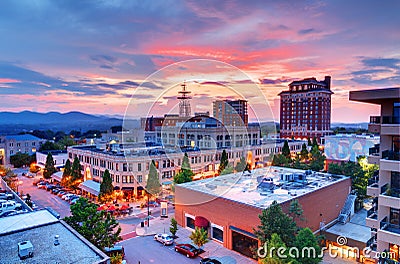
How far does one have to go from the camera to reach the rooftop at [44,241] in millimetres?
9312

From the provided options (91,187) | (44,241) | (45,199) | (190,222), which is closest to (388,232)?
(190,222)

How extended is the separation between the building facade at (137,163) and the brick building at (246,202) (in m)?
9.84

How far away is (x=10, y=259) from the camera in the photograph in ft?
30.4

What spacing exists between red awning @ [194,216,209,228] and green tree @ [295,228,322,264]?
293 inches

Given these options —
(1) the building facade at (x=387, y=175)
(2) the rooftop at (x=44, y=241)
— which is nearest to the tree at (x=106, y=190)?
(2) the rooftop at (x=44, y=241)

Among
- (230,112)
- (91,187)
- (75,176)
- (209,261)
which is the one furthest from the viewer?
(230,112)

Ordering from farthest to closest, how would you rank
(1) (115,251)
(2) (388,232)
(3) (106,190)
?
1. (3) (106,190)
2. (1) (115,251)
3. (2) (388,232)

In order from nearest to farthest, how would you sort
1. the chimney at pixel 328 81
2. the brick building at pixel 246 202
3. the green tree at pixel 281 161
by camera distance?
the brick building at pixel 246 202, the green tree at pixel 281 161, the chimney at pixel 328 81

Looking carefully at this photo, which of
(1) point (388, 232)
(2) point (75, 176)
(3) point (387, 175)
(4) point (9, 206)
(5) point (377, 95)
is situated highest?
(5) point (377, 95)

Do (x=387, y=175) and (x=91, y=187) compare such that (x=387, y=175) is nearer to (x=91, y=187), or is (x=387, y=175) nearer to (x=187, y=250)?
(x=187, y=250)

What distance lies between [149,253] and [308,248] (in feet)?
31.3

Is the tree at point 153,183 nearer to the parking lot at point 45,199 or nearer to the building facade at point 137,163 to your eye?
the building facade at point 137,163

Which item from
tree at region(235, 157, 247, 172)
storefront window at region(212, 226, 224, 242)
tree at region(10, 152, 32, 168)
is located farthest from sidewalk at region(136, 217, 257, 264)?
tree at region(10, 152, 32, 168)

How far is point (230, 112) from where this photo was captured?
36.9 metres
